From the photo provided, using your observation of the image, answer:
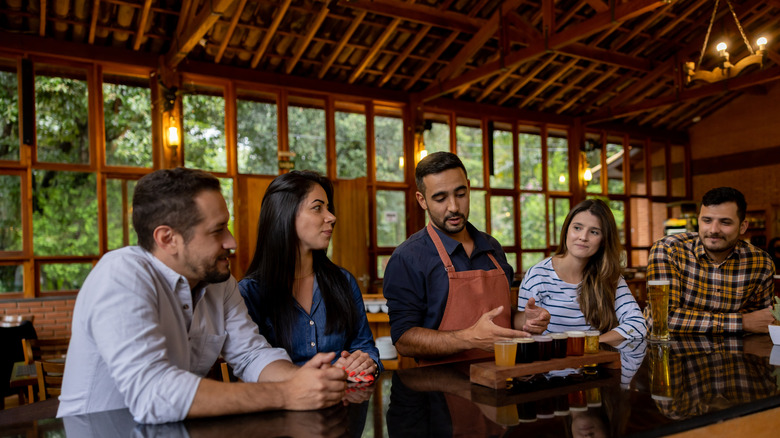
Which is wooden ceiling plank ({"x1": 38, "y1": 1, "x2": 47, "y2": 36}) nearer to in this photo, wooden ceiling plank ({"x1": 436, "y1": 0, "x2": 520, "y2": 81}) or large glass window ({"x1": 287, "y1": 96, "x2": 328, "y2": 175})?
large glass window ({"x1": 287, "y1": 96, "x2": 328, "y2": 175})

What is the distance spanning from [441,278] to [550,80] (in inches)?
365

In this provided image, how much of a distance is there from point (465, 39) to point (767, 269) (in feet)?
23.6

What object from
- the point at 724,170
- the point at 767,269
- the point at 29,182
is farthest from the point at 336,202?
the point at 724,170

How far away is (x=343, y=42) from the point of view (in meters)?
8.62

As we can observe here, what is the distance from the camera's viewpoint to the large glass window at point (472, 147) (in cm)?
1102

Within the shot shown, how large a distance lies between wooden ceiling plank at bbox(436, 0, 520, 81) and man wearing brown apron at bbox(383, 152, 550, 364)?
22.5ft

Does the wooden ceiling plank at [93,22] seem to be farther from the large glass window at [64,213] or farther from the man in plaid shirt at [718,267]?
the man in plaid shirt at [718,267]

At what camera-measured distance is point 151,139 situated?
7.88 m

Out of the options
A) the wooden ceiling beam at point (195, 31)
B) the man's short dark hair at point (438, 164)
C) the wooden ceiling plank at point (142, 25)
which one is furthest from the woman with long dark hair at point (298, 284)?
the wooden ceiling plank at point (142, 25)

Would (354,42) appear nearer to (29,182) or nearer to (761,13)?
(29,182)

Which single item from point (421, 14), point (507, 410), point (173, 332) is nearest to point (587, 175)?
point (421, 14)

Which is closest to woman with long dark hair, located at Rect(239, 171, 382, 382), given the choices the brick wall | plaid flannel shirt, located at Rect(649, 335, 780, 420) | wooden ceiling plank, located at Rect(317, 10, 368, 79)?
plaid flannel shirt, located at Rect(649, 335, 780, 420)

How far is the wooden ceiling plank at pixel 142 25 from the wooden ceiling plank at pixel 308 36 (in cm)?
208

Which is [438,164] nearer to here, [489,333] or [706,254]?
[489,333]
